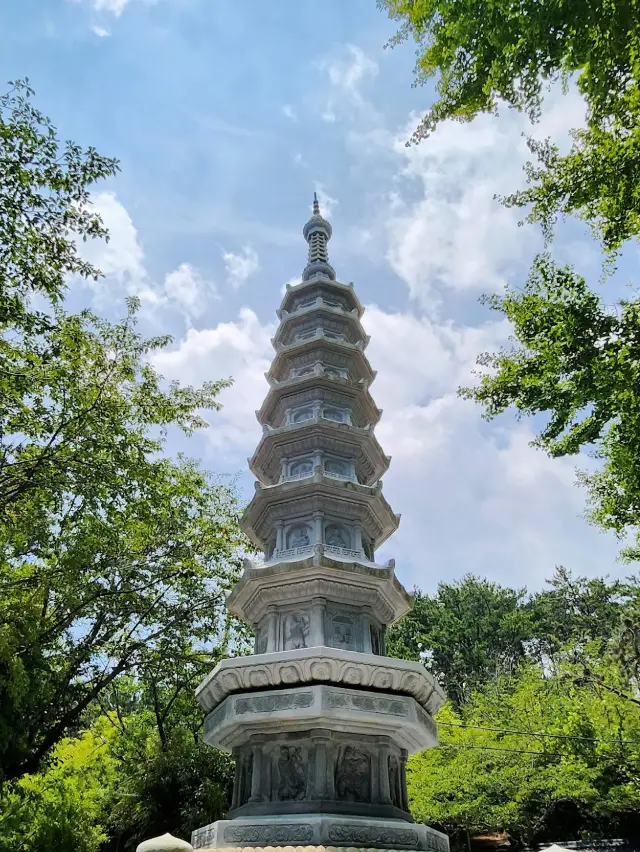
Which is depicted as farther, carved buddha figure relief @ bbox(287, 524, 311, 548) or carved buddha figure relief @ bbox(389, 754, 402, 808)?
carved buddha figure relief @ bbox(287, 524, 311, 548)

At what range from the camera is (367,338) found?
54.5 feet

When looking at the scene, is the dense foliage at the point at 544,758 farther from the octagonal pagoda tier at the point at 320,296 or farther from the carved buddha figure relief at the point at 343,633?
the octagonal pagoda tier at the point at 320,296

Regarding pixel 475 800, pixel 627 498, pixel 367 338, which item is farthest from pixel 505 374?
pixel 475 800

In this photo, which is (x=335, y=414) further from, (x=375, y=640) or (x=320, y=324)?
(x=375, y=640)

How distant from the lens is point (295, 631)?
11.1 meters

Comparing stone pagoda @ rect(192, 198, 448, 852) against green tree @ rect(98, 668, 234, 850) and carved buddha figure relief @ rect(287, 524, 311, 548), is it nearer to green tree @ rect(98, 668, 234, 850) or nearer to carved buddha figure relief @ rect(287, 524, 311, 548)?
carved buddha figure relief @ rect(287, 524, 311, 548)

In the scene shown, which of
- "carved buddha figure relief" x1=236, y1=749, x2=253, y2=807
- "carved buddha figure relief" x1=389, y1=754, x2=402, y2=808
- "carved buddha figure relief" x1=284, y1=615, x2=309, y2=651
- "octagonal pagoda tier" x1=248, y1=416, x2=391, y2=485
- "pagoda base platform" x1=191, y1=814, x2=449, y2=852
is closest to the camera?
"pagoda base platform" x1=191, y1=814, x2=449, y2=852

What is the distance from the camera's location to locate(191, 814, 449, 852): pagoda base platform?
8453 millimetres

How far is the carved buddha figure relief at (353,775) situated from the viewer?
9.52 meters

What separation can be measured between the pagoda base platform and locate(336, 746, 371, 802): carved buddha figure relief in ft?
1.90

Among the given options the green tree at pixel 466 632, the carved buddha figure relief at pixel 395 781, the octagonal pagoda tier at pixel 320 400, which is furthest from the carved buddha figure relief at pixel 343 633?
the green tree at pixel 466 632

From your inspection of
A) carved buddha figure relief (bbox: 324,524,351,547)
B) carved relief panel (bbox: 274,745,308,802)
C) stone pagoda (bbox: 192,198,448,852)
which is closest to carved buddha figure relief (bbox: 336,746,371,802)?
stone pagoda (bbox: 192,198,448,852)

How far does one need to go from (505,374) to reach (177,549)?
846cm

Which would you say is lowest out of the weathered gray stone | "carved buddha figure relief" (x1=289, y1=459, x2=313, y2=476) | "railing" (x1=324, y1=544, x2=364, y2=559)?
the weathered gray stone
